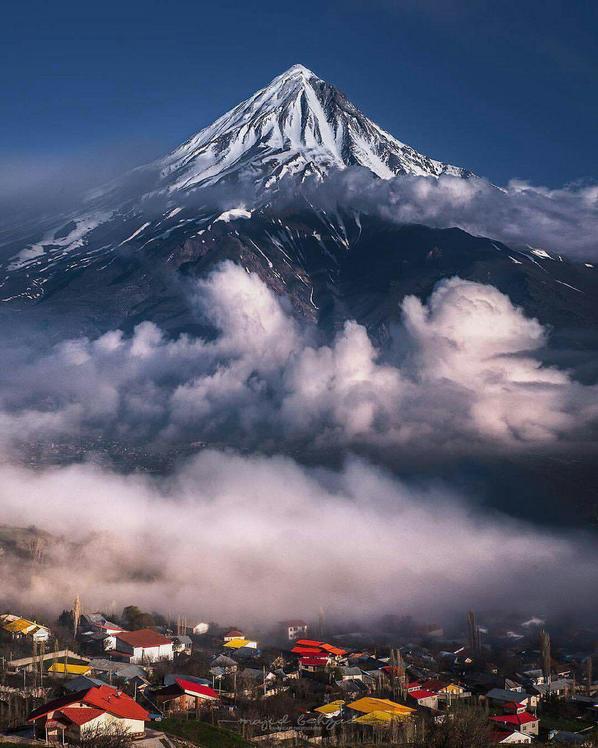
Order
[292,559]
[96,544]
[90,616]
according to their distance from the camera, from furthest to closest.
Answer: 1. [292,559]
2. [96,544]
3. [90,616]

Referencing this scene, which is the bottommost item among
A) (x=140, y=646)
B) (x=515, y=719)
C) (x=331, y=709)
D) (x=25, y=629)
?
(x=515, y=719)

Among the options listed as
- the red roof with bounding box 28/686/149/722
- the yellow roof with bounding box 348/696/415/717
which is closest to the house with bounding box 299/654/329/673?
the yellow roof with bounding box 348/696/415/717

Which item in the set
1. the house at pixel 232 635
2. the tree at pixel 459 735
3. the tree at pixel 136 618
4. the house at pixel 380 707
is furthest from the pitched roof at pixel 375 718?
the tree at pixel 136 618

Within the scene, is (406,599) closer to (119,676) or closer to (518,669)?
(518,669)

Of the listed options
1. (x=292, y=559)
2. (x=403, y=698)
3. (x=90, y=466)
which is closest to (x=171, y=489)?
(x=90, y=466)

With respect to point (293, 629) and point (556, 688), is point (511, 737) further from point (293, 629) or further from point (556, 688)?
point (293, 629)

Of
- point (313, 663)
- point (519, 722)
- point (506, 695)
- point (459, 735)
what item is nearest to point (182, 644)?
point (313, 663)

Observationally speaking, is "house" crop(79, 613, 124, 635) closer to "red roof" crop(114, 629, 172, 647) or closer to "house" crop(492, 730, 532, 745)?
"red roof" crop(114, 629, 172, 647)
